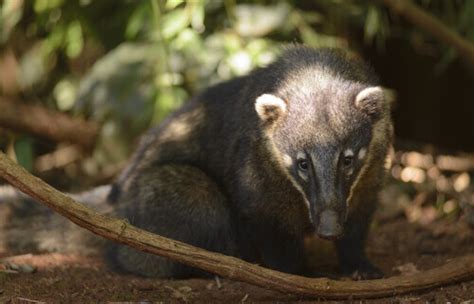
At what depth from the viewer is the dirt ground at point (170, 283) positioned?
18.0 ft

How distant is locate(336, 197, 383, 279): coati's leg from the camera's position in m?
6.62

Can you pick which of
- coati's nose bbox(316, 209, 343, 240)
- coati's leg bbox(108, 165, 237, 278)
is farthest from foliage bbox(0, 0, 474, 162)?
coati's nose bbox(316, 209, 343, 240)

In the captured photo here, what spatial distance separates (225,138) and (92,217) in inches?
90.4

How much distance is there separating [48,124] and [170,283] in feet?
19.8

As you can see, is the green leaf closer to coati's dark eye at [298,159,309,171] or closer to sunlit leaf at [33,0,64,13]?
sunlit leaf at [33,0,64,13]

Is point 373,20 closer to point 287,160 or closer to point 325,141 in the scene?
point 287,160

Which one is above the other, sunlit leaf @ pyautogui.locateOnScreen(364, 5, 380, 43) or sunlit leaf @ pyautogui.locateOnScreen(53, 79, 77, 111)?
sunlit leaf @ pyautogui.locateOnScreen(364, 5, 380, 43)

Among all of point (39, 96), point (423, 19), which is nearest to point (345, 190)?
point (423, 19)

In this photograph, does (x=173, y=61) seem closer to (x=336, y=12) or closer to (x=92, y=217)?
(x=336, y=12)

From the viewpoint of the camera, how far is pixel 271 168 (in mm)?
6309

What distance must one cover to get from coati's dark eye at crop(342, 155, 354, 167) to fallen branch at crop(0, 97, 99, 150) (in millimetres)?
6643

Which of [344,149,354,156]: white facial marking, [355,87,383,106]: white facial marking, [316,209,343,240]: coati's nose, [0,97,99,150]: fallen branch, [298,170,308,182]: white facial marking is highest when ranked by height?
[355,87,383,106]: white facial marking

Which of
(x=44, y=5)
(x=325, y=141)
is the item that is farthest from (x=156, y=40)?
(x=325, y=141)

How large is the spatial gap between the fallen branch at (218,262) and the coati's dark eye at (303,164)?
3.23 ft
